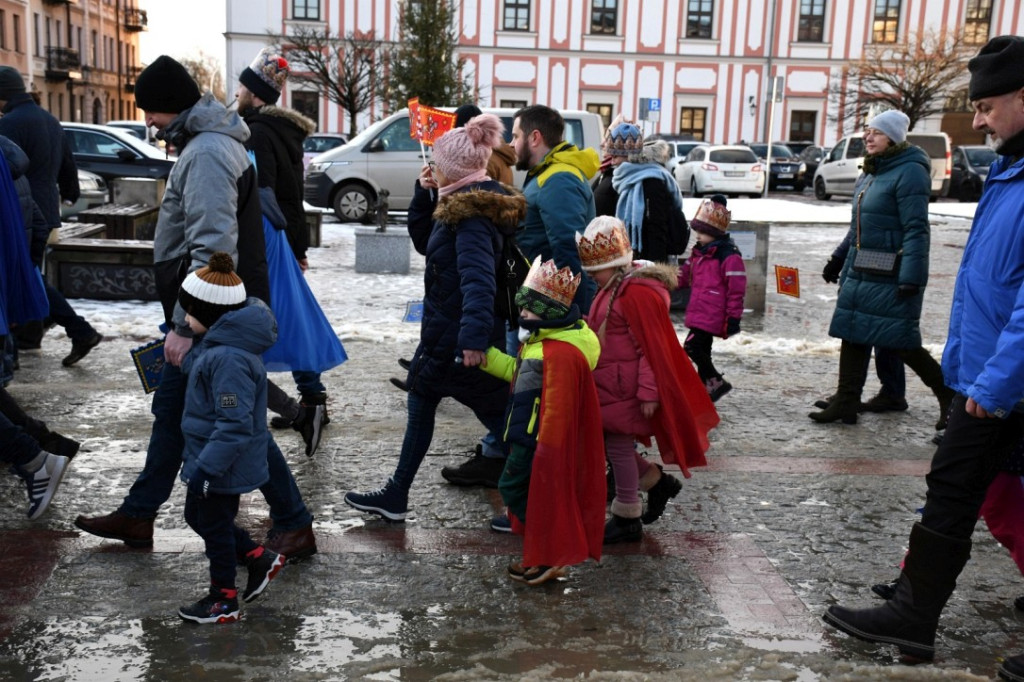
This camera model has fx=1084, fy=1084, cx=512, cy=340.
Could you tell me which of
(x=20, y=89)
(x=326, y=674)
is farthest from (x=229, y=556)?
(x=20, y=89)

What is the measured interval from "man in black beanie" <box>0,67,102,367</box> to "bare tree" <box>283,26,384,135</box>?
32.8 metres

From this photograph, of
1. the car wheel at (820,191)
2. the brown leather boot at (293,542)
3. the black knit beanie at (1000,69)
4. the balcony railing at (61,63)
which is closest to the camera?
the black knit beanie at (1000,69)

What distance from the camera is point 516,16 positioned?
49.0m

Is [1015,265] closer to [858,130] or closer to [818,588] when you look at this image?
→ [818,588]

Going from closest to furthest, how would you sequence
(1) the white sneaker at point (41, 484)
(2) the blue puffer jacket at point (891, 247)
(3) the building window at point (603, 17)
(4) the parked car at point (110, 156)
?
1. (1) the white sneaker at point (41, 484)
2. (2) the blue puffer jacket at point (891, 247)
3. (4) the parked car at point (110, 156)
4. (3) the building window at point (603, 17)

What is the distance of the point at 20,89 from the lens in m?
7.56

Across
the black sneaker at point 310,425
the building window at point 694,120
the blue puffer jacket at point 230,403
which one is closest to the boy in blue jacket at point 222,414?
the blue puffer jacket at point 230,403

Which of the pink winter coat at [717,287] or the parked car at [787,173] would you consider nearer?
the pink winter coat at [717,287]

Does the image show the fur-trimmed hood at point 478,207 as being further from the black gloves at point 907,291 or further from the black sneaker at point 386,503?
the black gloves at point 907,291

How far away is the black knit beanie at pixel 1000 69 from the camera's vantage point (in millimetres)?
3354

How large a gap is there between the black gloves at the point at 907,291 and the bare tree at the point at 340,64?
35.5m

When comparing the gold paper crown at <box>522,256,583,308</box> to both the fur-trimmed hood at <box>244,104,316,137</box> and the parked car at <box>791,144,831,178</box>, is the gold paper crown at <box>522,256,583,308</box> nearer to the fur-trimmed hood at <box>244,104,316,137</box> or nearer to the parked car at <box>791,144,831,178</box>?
the fur-trimmed hood at <box>244,104,316,137</box>

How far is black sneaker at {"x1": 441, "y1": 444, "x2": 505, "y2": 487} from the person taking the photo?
5.12m

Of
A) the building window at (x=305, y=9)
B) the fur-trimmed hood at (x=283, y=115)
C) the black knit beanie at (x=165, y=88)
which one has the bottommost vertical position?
the fur-trimmed hood at (x=283, y=115)
